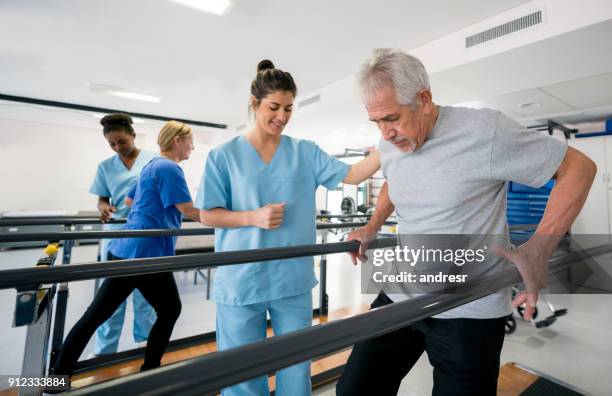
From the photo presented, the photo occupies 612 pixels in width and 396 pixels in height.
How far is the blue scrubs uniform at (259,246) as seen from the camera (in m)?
1.23

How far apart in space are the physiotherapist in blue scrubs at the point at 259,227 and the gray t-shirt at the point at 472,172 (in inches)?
14.6

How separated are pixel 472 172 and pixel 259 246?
786mm

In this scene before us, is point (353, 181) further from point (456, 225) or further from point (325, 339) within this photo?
point (325, 339)

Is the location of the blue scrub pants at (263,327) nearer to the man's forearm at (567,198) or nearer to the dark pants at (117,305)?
the dark pants at (117,305)

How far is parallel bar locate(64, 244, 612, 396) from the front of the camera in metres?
0.35

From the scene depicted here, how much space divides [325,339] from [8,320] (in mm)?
3979

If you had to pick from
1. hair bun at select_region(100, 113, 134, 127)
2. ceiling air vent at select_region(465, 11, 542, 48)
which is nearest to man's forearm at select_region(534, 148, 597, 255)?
hair bun at select_region(100, 113, 134, 127)

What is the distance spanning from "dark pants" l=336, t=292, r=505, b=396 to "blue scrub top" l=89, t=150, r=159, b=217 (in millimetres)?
2321

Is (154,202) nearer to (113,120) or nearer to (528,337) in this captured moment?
(113,120)

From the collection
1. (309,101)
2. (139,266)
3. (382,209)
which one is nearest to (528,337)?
(382,209)

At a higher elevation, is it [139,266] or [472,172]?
[472,172]

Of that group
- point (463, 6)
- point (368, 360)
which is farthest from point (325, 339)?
point (463, 6)

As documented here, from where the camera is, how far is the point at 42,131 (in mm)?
8164

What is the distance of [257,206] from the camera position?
125 cm
